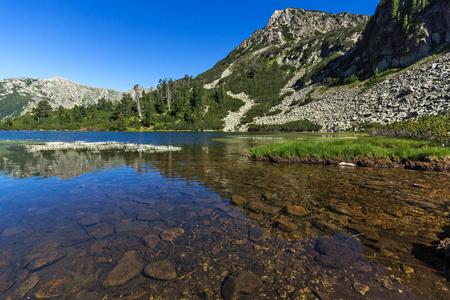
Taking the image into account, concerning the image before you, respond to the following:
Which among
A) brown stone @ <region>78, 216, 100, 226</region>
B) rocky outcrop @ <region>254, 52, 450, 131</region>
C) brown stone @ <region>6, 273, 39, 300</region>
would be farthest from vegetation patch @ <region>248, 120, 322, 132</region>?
brown stone @ <region>6, 273, 39, 300</region>

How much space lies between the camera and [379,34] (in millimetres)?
113188

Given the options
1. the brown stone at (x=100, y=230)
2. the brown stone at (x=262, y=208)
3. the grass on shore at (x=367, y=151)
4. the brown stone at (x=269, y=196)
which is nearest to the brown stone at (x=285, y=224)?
the brown stone at (x=262, y=208)

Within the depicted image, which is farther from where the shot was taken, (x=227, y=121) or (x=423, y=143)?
(x=227, y=121)

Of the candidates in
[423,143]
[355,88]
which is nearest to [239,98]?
[355,88]

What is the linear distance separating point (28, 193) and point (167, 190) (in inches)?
280

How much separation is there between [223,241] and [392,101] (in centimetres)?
8405

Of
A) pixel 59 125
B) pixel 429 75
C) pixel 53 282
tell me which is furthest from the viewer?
pixel 59 125

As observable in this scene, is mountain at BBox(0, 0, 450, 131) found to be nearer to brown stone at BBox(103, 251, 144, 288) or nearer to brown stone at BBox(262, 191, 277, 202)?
brown stone at BBox(262, 191, 277, 202)

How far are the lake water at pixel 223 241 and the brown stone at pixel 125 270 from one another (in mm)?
24

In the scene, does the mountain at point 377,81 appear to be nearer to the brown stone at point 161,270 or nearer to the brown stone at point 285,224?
the brown stone at point 285,224

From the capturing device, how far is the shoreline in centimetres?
1501

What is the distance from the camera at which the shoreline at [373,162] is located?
15.0 meters

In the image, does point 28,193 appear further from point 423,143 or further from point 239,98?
point 239,98

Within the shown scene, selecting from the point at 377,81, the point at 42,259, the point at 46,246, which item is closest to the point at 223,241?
the point at 42,259
